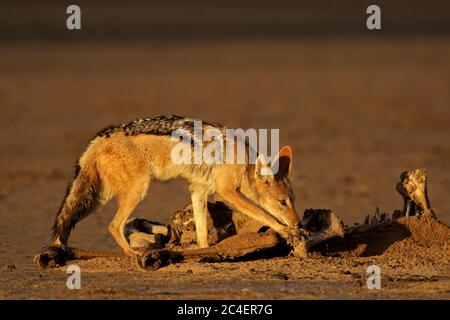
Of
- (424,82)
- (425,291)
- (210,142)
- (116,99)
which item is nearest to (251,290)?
(425,291)

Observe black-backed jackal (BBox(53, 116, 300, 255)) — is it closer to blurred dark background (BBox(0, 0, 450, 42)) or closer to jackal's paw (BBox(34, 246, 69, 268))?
jackal's paw (BBox(34, 246, 69, 268))

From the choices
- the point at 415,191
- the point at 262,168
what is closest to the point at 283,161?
the point at 262,168

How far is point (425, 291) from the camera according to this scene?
812 centimetres

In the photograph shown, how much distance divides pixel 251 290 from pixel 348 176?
8.56 m

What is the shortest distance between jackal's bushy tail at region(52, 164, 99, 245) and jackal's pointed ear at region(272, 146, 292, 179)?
1737mm

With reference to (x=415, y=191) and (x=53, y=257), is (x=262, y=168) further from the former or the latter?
(x=53, y=257)

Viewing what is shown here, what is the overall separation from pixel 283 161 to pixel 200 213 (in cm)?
96

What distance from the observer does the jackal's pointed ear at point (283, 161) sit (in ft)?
33.3

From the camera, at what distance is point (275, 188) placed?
1012 centimetres

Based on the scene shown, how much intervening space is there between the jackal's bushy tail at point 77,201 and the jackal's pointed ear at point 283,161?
1.74m

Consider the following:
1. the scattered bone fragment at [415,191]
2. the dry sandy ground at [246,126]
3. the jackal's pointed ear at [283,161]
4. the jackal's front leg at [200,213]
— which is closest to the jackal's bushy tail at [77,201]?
the dry sandy ground at [246,126]

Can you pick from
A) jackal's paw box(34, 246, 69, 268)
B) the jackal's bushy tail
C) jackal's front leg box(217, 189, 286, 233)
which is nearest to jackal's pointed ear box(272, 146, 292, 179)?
jackal's front leg box(217, 189, 286, 233)

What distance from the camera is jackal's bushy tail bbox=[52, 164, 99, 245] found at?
980 cm

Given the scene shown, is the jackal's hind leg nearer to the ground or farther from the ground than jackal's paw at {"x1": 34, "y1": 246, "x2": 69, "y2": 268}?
farther from the ground
